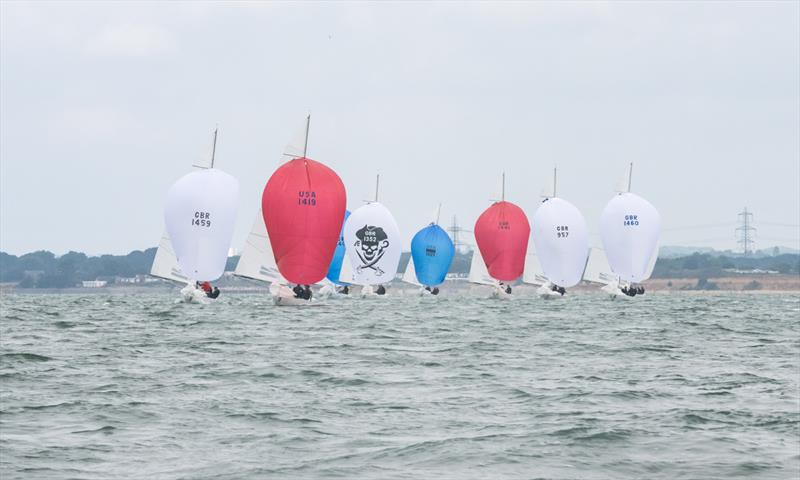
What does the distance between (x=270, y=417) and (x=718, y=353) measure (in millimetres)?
12929

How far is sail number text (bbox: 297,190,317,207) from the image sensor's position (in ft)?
149

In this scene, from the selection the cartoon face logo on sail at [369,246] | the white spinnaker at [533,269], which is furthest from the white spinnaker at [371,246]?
the white spinnaker at [533,269]

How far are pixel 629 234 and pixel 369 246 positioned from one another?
14.5m

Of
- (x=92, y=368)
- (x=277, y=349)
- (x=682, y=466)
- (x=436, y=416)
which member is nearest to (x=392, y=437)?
(x=436, y=416)

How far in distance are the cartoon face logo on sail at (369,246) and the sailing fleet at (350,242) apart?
0.05 m

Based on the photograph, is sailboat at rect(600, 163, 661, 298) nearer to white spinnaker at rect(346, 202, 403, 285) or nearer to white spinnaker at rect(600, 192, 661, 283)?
white spinnaker at rect(600, 192, 661, 283)

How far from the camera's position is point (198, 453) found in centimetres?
1216

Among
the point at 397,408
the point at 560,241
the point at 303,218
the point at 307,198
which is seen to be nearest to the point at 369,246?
the point at 560,241

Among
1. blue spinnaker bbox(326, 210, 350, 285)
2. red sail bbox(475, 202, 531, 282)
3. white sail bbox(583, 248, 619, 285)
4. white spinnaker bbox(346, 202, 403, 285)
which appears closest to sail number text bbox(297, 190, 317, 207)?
white spinnaker bbox(346, 202, 403, 285)

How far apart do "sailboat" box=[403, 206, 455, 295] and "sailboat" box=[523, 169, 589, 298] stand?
11548 millimetres

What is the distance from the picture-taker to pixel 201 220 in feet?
155

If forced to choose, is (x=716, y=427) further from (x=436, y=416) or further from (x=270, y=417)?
(x=270, y=417)

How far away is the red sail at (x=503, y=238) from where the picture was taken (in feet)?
245

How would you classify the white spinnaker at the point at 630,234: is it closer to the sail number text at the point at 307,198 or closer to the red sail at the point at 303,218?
the red sail at the point at 303,218
